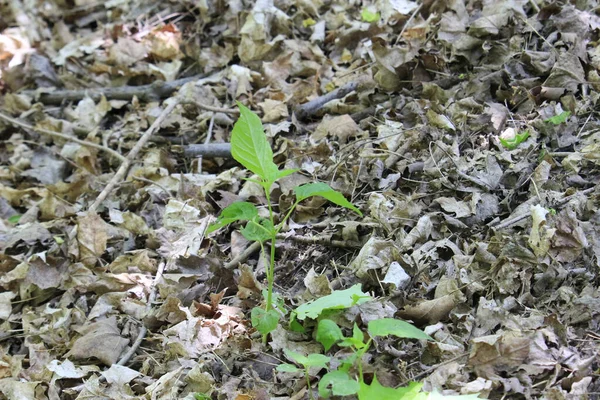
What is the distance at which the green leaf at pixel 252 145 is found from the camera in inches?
83.0

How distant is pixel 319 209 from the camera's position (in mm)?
3008

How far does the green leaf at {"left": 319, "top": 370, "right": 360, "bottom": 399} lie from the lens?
183 centimetres

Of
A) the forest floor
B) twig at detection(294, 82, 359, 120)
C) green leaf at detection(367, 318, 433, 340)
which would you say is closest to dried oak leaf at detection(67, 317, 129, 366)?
the forest floor

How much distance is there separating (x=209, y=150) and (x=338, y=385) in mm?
2163

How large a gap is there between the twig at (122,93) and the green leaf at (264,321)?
2590mm

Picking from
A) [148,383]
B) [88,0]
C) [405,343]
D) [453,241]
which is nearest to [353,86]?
[453,241]

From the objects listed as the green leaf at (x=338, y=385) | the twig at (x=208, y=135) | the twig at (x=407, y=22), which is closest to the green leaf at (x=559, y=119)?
the twig at (x=407, y=22)

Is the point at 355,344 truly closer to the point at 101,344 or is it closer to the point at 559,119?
the point at 101,344

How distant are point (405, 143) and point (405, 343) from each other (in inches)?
49.4

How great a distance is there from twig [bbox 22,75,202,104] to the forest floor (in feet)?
0.06

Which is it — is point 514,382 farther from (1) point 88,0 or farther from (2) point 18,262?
(1) point 88,0

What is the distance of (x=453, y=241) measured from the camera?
2.61 m

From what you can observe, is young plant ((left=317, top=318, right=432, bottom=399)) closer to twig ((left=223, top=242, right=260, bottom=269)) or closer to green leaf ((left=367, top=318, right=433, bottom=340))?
green leaf ((left=367, top=318, right=433, bottom=340))

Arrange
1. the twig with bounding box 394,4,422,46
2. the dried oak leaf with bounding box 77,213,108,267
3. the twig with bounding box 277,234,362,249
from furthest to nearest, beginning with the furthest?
1. the twig with bounding box 394,4,422,46
2. the dried oak leaf with bounding box 77,213,108,267
3. the twig with bounding box 277,234,362,249
